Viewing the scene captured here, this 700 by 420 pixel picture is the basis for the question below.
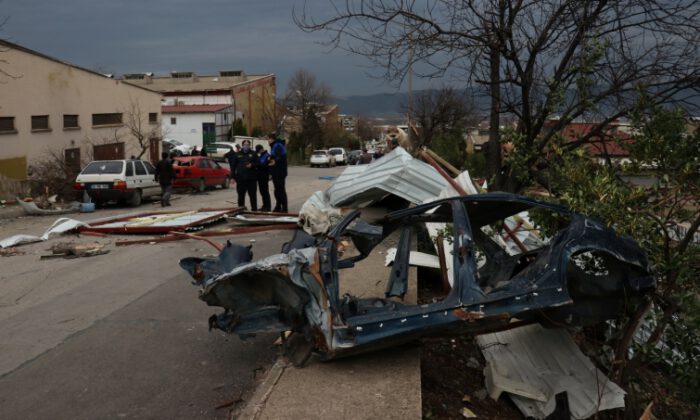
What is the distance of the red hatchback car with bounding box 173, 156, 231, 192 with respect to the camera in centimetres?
2742

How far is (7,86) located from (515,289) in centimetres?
2634

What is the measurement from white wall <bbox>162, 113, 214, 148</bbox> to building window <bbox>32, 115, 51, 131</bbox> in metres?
33.3

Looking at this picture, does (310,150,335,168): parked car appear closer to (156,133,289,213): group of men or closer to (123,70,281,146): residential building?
(123,70,281,146): residential building

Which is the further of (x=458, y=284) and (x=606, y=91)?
(x=606, y=91)

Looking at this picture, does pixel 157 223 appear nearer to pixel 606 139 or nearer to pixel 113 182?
pixel 113 182

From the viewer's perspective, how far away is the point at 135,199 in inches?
846

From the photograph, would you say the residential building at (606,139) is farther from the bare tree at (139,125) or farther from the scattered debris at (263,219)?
the bare tree at (139,125)

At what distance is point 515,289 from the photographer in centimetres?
517

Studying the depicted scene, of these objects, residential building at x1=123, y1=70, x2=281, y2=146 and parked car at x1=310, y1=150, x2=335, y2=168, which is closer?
parked car at x1=310, y1=150, x2=335, y2=168

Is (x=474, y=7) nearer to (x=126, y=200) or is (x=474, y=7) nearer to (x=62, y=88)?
(x=126, y=200)

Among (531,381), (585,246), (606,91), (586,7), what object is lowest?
(531,381)

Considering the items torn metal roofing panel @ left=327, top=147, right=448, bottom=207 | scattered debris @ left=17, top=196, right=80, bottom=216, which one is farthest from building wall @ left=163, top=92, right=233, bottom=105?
torn metal roofing panel @ left=327, top=147, right=448, bottom=207

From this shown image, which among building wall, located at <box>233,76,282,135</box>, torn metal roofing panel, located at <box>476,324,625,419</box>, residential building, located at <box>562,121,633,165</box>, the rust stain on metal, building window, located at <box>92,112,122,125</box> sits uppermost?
Result: building wall, located at <box>233,76,282,135</box>

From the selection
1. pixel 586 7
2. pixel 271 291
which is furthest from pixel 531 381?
pixel 586 7
